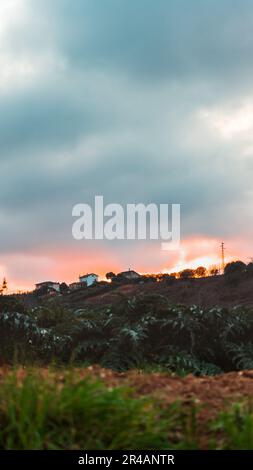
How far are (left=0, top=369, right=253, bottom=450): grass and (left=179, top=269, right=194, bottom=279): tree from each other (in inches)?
2072

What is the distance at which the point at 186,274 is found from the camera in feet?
193

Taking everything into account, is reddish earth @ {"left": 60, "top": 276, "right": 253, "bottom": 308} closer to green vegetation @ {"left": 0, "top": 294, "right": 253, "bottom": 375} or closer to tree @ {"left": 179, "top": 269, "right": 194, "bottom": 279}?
tree @ {"left": 179, "top": 269, "right": 194, "bottom": 279}

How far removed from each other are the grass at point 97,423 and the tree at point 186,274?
52.6 metres

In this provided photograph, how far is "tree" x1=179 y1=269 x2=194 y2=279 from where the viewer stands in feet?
187

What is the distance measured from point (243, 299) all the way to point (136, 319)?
3314cm

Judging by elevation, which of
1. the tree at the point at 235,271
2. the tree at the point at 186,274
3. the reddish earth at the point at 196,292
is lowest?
the reddish earth at the point at 196,292

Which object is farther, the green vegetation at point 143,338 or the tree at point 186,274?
the tree at point 186,274

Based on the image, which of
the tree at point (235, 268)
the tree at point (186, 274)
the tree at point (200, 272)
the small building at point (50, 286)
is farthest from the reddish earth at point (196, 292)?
the small building at point (50, 286)

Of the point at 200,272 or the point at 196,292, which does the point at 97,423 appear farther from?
the point at 200,272

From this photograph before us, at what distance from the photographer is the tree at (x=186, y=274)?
57.1 m

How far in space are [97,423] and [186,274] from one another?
5540 centimetres

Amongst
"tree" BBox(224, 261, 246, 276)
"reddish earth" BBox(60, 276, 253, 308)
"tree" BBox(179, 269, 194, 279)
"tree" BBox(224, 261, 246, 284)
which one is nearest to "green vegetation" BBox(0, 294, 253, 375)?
"reddish earth" BBox(60, 276, 253, 308)

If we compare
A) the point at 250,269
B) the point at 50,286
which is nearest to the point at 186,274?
the point at 250,269

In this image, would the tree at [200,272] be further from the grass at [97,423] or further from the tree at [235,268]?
the grass at [97,423]
